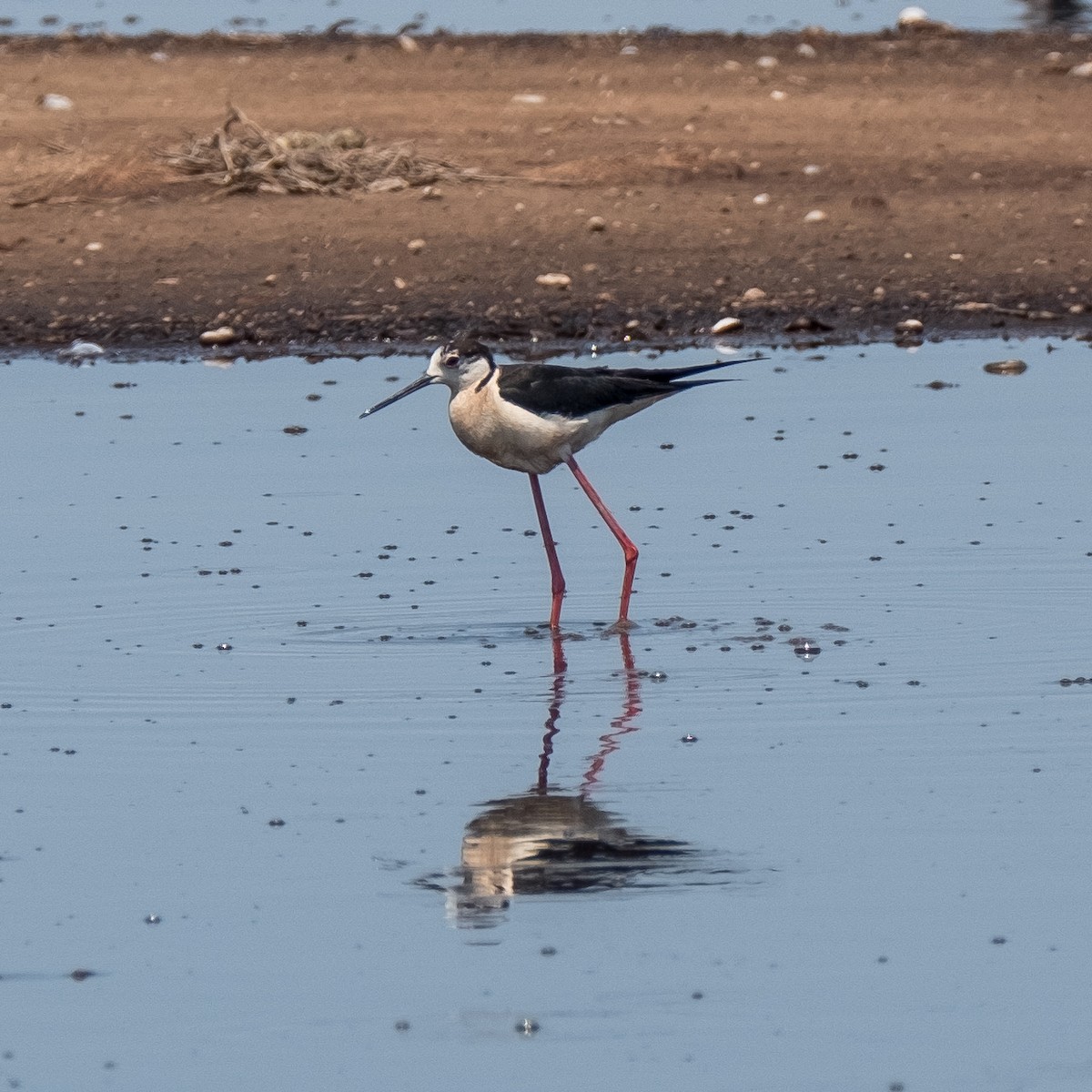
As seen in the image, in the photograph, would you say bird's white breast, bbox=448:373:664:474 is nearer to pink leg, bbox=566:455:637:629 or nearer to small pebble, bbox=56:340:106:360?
pink leg, bbox=566:455:637:629

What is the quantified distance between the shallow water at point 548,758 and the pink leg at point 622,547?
0.22 feet

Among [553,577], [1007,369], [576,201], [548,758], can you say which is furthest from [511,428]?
[576,201]

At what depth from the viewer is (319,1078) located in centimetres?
396

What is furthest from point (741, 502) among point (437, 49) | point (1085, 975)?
point (437, 49)

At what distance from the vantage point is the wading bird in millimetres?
7383

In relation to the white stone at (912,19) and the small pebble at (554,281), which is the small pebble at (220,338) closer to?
the small pebble at (554,281)

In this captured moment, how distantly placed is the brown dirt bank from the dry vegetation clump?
13cm

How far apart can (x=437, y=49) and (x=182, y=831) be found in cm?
1342

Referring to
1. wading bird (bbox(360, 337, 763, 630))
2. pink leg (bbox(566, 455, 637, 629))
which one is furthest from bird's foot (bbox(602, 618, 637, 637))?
wading bird (bbox(360, 337, 763, 630))

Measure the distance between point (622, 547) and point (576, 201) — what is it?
6.23m

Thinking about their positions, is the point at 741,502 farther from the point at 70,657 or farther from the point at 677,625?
the point at 70,657

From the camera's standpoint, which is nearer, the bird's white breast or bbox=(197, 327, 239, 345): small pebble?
the bird's white breast

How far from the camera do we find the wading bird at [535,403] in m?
7.38

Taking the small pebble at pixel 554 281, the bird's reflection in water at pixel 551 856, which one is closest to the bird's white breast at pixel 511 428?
the bird's reflection in water at pixel 551 856
